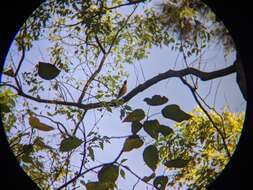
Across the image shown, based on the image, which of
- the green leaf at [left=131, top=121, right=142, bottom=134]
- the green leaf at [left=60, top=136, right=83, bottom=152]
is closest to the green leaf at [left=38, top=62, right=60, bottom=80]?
the green leaf at [left=60, top=136, right=83, bottom=152]

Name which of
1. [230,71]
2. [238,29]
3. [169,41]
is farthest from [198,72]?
[238,29]

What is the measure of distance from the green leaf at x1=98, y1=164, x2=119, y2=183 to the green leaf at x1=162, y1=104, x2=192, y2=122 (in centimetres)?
36

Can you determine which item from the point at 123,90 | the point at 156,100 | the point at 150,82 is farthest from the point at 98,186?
the point at 123,90

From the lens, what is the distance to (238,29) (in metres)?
1.33

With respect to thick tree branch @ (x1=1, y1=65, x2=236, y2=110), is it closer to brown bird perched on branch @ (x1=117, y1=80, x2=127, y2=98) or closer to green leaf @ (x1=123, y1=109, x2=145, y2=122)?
brown bird perched on branch @ (x1=117, y1=80, x2=127, y2=98)

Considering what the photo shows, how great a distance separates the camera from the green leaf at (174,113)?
1.30 meters

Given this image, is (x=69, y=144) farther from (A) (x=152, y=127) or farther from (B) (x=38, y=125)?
(A) (x=152, y=127)

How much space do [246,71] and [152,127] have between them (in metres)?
0.45

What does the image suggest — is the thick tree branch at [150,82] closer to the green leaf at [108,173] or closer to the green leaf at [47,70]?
the green leaf at [47,70]

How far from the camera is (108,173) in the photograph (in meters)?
1.49

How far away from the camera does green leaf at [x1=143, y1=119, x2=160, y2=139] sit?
1329 millimetres

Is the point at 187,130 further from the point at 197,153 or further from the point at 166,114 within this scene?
the point at 166,114

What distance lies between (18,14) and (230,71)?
128 centimetres

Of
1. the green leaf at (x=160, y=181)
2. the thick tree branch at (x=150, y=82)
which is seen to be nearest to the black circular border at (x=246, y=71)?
the green leaf at (x=160, y=181)
